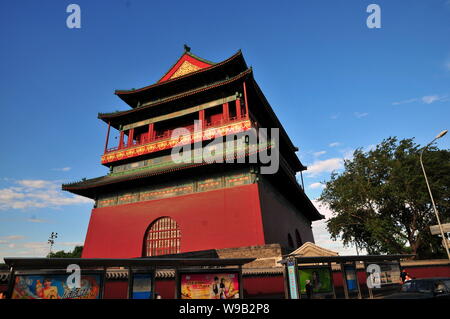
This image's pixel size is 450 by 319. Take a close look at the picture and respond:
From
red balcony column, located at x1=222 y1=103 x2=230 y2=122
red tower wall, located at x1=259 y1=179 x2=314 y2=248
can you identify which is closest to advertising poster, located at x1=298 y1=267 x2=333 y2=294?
red tower wall, located at x1=259 y1=179 x2=314 y2=248

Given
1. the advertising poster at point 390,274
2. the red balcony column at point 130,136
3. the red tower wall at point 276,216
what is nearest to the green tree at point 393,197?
the red tower wall at point 276,216

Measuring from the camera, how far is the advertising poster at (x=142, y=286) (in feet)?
25.2

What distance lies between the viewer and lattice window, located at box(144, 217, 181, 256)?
54.5ft

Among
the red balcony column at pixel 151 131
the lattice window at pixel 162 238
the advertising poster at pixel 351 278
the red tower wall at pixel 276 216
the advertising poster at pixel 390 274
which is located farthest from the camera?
the red balcony column at pixel 151 131

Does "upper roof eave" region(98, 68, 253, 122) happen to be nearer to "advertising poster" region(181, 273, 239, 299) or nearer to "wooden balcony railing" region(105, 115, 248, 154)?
"wooden balcony railing" region(105, 115, 248, 154)

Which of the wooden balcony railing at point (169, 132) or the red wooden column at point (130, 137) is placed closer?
the wooden balcony railing at point (169, 132)

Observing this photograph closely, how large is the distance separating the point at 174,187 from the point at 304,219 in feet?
53.1

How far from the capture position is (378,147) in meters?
23.0

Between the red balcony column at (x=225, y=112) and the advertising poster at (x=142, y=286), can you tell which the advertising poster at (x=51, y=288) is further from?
the red balcony column at (x=225, y=112)

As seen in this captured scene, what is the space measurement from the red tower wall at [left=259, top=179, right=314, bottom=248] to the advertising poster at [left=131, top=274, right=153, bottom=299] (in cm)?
813

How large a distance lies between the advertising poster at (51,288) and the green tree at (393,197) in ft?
65.2

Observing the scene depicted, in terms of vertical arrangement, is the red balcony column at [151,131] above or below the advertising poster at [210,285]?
above
